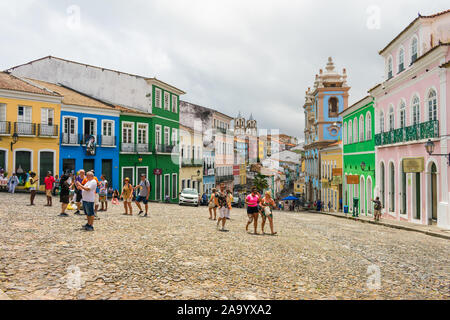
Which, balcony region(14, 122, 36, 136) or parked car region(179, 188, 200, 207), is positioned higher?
balcony region(14, 122, 36, 136)

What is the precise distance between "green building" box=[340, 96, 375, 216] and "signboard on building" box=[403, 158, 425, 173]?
592 centimetres

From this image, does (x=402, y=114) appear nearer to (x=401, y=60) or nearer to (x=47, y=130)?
(x=401, y=60)

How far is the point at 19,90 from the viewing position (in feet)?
81.2

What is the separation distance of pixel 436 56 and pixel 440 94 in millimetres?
1657

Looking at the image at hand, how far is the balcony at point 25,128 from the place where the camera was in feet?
81.5

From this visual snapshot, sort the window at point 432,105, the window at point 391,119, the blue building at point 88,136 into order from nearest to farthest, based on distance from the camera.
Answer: the window at point 432,105 → the window at point 391,119 → the blue building at point 88,136

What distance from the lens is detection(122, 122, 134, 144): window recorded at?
31453 mm

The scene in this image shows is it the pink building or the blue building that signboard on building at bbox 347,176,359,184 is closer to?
the pink building

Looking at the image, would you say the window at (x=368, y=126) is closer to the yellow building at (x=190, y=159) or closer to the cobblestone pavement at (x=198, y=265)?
the cobblestone pavement at (x=198, y=265)

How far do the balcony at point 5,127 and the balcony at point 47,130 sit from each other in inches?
72.5

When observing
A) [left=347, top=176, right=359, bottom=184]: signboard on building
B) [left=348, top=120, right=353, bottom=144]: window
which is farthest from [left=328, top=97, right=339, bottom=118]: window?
[left=347, top=176, right=359, bottom=184]: signboard on building

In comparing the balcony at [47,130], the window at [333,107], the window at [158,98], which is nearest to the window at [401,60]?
the window at [158,98]
